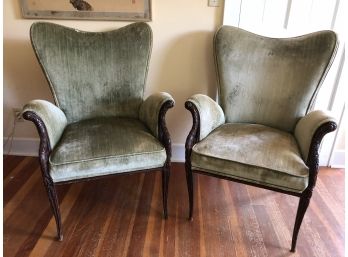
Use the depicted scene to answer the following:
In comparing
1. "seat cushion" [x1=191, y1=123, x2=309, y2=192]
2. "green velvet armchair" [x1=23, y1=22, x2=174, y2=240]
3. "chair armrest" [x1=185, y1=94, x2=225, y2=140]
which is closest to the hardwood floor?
"green velvet armchair" [x1=23, y1=22, x2=174, y2=240]

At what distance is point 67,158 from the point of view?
1.29 meters

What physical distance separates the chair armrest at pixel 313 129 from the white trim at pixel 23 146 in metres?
1.85

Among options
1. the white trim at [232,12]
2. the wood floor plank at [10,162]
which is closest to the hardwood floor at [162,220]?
the wood floor plank at [10,162]

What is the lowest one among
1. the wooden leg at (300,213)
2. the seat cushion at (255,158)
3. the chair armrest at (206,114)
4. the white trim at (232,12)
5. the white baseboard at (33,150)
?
the white baseboard at (33,150)

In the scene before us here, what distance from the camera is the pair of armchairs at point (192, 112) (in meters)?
1.31

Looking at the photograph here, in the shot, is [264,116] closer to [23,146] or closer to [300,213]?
[300,213]

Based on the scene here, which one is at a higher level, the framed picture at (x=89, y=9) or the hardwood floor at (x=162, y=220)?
the framed picture at (x=89, y=9)

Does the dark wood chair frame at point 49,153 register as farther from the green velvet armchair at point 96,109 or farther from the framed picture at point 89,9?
the framed picture at point 89,9

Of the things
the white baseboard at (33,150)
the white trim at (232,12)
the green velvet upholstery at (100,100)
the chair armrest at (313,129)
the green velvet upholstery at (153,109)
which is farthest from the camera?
the white baseboard at (33,150)

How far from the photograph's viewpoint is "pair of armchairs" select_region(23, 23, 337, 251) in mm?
1307

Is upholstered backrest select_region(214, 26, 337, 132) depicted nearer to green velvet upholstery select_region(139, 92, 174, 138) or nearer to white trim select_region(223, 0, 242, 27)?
white trim select_region(223, 0, 242, 27)

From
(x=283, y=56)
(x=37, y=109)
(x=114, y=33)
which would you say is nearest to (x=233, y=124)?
(x=283, y=56)

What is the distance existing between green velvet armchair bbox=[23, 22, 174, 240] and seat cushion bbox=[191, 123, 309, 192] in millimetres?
211

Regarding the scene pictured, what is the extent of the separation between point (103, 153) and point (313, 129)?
0.97 meters
